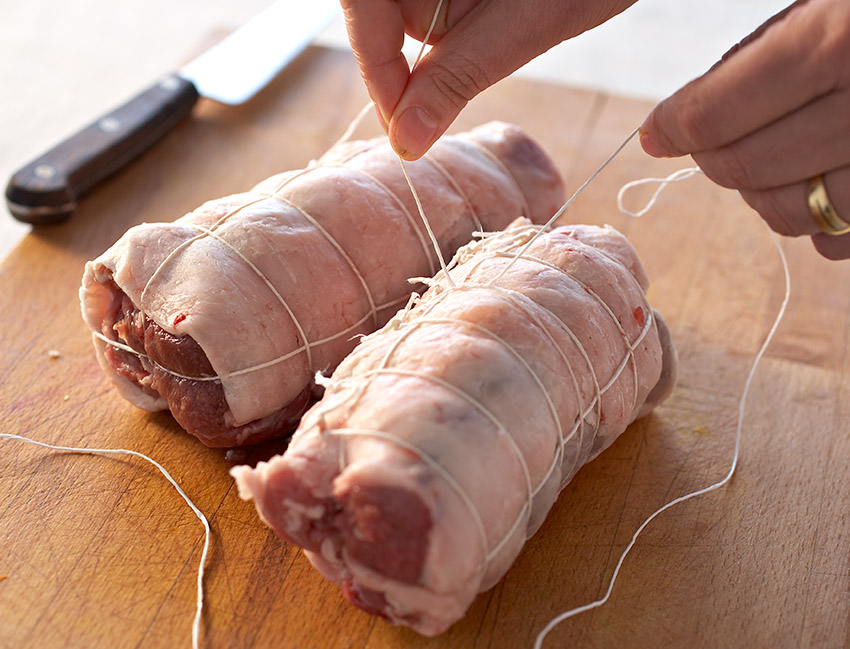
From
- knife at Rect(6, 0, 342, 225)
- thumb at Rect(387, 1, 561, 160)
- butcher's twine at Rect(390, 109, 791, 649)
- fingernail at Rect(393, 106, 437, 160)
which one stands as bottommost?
butcher's twine at Rect(390, 109, 791, 649)

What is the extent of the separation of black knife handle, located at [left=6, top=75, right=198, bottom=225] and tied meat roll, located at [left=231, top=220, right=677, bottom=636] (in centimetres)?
125

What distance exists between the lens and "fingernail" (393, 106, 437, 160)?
172 cm

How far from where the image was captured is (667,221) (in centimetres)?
262

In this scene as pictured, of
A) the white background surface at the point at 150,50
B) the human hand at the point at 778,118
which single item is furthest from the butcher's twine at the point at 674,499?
the white background surface at the point at 150,50

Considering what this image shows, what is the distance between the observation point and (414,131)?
173 cm

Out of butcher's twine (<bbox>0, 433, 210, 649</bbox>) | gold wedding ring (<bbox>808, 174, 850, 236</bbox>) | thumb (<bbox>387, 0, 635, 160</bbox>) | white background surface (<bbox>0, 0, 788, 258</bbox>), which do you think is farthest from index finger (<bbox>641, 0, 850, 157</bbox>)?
white background surface (<bbox>0, 0, 788, 258</bbox>)

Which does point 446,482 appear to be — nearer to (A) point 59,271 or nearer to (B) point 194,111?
(A) point 59,271

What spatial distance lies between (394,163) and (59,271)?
948mm

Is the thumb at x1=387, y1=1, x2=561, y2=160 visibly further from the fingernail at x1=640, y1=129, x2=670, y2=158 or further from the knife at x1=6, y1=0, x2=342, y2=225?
the knife at x1=6, y1=0, x2=342, y2=225

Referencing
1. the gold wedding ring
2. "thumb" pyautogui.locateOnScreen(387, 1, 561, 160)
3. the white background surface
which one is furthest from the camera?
the white background surface

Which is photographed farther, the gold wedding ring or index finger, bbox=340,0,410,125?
index finger, bbox=340,0,410,125

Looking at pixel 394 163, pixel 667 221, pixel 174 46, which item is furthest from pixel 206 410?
pixel 174 46

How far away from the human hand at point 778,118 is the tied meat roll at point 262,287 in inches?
24.6

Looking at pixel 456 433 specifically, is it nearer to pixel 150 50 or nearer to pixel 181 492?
pixel 181 492
